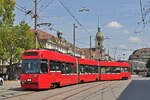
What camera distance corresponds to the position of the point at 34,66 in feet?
55.6

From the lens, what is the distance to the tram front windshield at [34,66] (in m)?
16.8

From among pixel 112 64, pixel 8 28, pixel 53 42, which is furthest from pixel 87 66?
pixel 53 42

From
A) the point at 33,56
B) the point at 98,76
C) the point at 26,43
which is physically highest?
the point at 26,43

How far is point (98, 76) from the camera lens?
3064 cm

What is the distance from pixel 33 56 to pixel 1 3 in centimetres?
1730

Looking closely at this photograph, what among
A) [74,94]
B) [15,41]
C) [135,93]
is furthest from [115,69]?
[74,94]

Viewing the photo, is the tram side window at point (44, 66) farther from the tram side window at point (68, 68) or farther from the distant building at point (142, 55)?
the distant building at point (142, 55)

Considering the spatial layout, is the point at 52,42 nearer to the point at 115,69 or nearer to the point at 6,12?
the point at 6,12

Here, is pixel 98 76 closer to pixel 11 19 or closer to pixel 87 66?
pixel 87 66

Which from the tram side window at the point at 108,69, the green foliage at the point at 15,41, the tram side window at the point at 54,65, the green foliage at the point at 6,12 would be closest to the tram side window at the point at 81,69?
the tram side window at the point at 54,65

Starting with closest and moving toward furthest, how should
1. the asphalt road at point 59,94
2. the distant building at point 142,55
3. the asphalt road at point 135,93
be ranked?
the asphalt road at point 59,94 < the asphalt road at point 135,93 < the distant building at point 142,55

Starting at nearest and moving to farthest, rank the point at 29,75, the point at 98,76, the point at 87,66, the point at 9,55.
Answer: the point at 29,75
the point at 87,66
the point at 98,76
the point at 9,55

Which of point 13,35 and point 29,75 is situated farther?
→ point 13,35

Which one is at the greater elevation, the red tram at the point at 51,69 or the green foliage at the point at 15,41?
the green foliage at the point at 15,41
